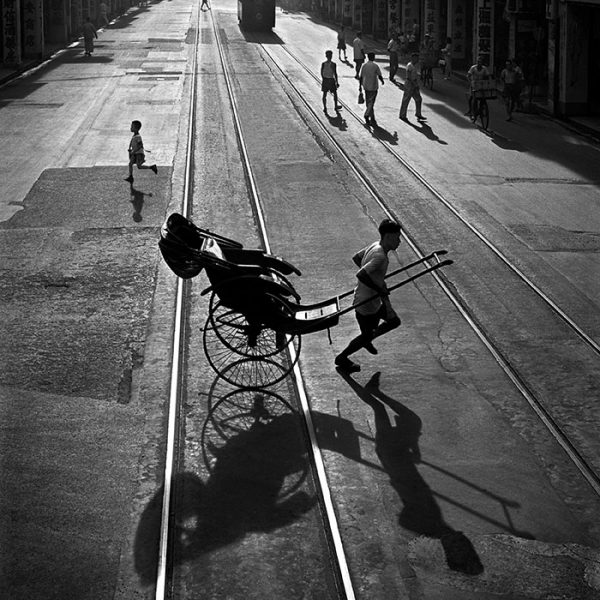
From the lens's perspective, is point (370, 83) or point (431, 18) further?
point (431, 18)

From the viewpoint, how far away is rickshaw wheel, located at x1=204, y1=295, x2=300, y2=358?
10212 millimetres

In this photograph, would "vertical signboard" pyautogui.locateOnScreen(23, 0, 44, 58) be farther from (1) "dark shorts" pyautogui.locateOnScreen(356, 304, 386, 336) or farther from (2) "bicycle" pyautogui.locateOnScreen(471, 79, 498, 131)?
(1) "dark shorts" pyautogui.locateOnScreen(356, 304, 386, 336)

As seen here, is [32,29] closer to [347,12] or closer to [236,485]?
[347,12]

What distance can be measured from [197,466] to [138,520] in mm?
980

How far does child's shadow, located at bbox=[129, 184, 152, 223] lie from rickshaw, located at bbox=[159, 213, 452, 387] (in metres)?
6.58

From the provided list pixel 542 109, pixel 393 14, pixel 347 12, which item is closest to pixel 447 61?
pixel 542 109

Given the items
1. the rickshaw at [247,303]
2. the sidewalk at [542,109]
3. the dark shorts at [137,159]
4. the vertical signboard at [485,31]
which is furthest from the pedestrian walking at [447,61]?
the rickshaw at [247,303]

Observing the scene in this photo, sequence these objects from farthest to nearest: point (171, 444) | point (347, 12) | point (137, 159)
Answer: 1. point (347, 12)
2. point (137, 159)
3. point (171, 444)

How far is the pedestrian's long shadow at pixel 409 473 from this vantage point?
7.45m

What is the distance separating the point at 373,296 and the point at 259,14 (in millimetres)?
49260

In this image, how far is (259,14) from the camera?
187 feet

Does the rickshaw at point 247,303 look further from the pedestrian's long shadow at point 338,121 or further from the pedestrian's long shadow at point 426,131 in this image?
the pedestrian's long shadow at point 338,121

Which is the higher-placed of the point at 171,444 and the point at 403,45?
the point at 403,45

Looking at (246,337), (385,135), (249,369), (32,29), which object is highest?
(32,29)
